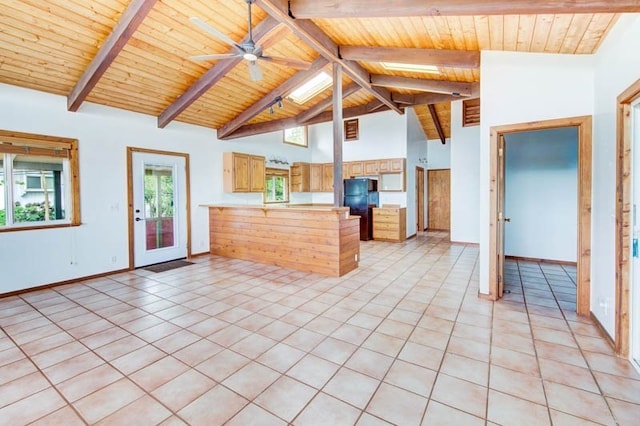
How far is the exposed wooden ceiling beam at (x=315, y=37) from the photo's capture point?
309 cm

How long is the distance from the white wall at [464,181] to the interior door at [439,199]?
2.35m

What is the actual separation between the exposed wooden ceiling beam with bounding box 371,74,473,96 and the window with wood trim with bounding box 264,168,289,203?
3955 mm

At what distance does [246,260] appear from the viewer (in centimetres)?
575

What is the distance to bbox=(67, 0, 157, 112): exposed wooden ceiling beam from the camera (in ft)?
9.81

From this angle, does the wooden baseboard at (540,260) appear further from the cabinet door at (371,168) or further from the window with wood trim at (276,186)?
the window with wood trim at (276,186)

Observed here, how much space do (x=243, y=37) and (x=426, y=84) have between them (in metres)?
3.05

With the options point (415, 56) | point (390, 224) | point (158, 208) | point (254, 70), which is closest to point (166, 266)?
point (158, 208)

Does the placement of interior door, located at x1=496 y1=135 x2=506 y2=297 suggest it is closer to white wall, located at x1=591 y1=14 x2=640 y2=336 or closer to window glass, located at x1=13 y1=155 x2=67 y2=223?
white wall, located at x1=591 y1=14 x2=640 y2=336

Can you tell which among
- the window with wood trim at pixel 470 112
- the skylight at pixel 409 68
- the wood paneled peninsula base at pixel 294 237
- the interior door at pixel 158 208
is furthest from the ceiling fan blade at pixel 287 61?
the window with wood trim at pixel 470 112

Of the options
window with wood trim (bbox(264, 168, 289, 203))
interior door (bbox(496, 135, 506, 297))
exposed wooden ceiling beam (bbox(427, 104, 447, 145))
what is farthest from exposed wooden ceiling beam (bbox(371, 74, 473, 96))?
window with wood trim (bbox(264, 168, 289, 203))

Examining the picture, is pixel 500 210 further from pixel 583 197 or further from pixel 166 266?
pixel 166 266

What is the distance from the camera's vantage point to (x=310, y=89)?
6309 millimetres

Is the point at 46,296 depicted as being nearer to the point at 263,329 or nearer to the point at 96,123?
the point at 96,123

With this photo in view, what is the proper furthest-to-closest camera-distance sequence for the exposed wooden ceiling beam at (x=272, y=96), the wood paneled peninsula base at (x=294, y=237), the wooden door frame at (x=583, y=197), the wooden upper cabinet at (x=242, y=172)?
the wooden upper cabinet at (x=242, y=172) < the exposed wooden ceiling beam at (x=272, y=96) < the wood paneled peninsula base at (x=294, y=237) < the wooden door frame at (x=583, y=197)
